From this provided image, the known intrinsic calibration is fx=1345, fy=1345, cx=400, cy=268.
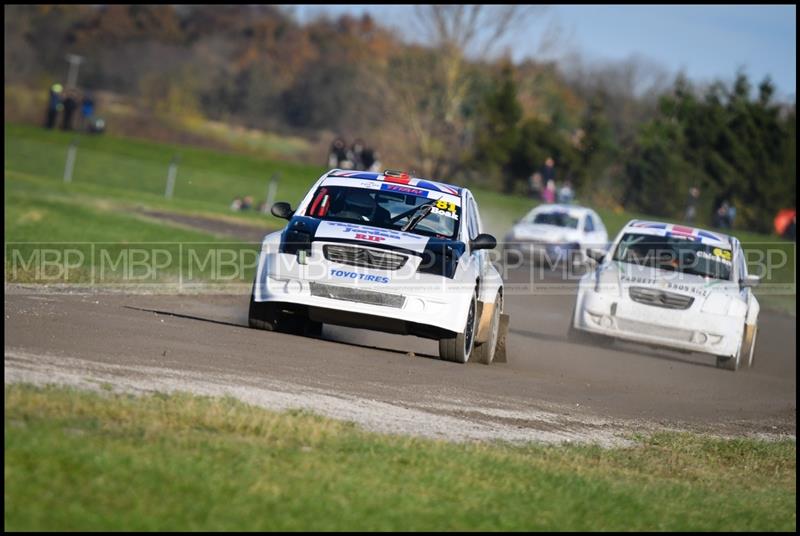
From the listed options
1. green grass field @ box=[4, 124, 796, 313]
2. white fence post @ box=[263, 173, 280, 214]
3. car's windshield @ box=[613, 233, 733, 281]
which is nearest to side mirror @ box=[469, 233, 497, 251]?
car's windshield @ box=[613, 233, 733, 281]

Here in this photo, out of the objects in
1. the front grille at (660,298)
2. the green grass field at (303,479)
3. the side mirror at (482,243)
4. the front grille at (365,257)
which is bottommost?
the green grass field at (303,479)

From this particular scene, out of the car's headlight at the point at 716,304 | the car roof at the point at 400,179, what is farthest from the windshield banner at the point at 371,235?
the car's headlight at the point at 716,304

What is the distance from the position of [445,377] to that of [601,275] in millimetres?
5768

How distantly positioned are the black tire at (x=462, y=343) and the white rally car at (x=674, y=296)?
4257mm

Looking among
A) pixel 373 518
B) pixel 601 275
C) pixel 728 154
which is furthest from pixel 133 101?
pixel 373 518

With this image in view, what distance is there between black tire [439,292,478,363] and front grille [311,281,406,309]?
2.58 ft

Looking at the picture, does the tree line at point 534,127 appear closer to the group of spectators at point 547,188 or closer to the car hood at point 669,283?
the group of spectators at point 547,188

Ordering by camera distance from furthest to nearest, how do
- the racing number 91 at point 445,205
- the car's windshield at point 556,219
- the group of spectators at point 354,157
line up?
the group of spectators at point 354,157 → the car's windshield at point 556,219 → the racing number 91 at point 445,205

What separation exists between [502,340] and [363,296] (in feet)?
8.94

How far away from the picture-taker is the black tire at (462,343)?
12.4 metres

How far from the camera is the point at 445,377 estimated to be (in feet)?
38.5

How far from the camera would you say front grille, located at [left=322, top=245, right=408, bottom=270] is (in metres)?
12.0

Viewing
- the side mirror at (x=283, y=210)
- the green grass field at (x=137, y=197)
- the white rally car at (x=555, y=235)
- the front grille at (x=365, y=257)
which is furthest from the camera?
the white rally car at (x=555, y=235)

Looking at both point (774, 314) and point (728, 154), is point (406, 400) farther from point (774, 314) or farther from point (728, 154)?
point (728, 154)
